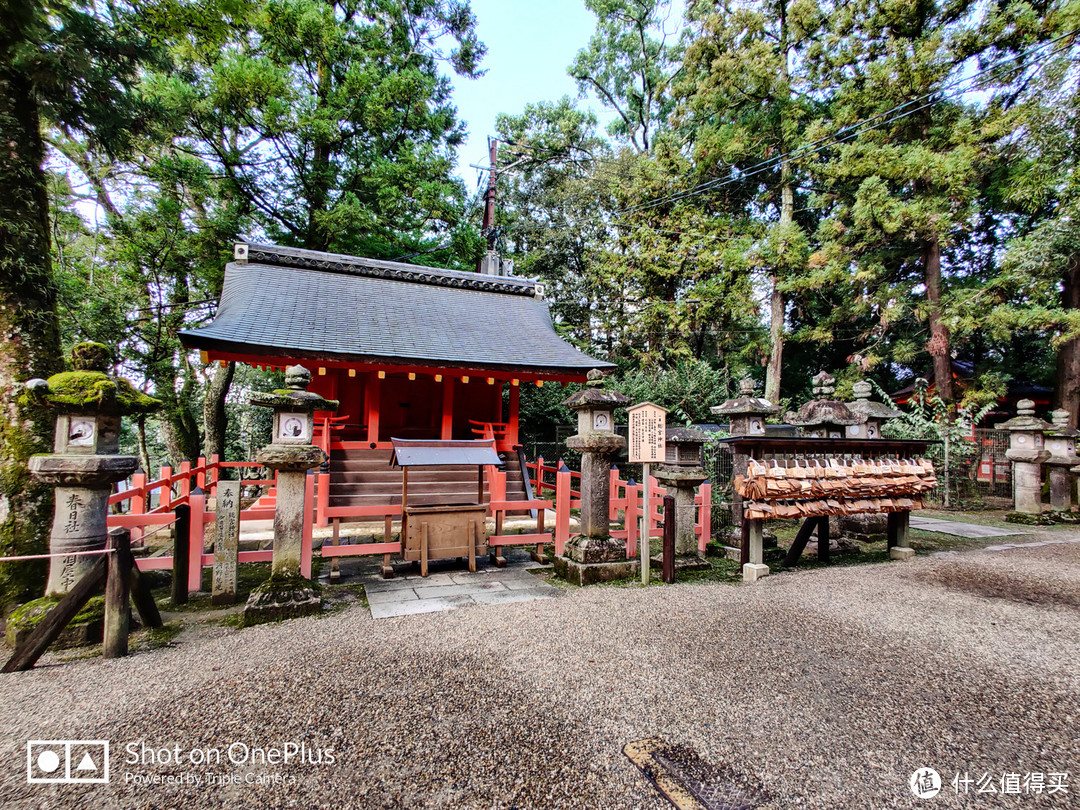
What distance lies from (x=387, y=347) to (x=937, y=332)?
14789 millimetres

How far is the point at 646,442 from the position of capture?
5.29 metres

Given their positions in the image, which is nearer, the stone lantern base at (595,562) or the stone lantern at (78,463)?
the stone lantern at (78,463)

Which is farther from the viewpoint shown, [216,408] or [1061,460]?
[216,408]

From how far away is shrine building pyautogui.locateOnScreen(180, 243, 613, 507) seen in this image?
8.93m

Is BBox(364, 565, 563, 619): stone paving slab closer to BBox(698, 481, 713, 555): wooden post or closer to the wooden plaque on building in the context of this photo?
the wooden plaque on building

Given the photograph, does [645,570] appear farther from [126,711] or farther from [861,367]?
[861,367]

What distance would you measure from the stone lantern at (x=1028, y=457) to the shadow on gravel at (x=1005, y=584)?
16.8 feet

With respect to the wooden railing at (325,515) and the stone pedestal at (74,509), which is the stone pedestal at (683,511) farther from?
the stone pedestal at (74,509)

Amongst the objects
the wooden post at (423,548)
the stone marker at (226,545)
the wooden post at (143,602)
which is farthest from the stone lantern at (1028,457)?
the wooden post at (143,602)

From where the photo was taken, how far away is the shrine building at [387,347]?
29.3ft

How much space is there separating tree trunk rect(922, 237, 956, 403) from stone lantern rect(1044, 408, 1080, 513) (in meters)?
3.81

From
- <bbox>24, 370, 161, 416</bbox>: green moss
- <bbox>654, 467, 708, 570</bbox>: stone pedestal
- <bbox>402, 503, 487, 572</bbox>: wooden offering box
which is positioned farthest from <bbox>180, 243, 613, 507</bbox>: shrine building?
<bbox>24, 370, 161, 416</bbox>: green moss

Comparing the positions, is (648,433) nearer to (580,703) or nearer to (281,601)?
(580,703)
